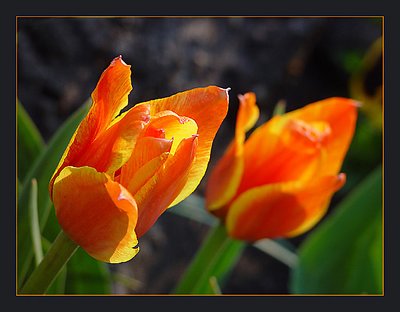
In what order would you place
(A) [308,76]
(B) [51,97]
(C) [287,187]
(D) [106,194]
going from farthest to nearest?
(A) [308,76]
(B) [51,97]
(C) [287,187]
(D) [106,194]

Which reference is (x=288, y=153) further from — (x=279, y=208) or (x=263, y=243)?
(x=263, y=243)

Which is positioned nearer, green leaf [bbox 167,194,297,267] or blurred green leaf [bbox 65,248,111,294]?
blurred green leaf [bbox 65,248,111,294]

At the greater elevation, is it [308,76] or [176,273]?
[308,76]

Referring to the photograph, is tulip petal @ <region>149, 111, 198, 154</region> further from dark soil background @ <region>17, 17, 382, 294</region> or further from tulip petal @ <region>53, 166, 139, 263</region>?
dark soil background @ <region>17, 17, 382, 294</region>

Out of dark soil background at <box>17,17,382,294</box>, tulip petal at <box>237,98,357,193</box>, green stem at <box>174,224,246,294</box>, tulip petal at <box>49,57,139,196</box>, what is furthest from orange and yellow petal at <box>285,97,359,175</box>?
dark soil background at <box>17,17,382,294</box>

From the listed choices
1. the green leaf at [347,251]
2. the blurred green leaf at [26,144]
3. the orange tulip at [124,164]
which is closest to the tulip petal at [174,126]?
the orange tulip at [124,164]

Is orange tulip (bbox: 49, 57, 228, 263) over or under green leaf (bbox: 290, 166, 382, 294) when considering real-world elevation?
over

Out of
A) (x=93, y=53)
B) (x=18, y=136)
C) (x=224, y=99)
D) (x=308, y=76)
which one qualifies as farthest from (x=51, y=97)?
(x=308, y=76)

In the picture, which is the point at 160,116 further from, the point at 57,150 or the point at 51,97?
the point at 51,97

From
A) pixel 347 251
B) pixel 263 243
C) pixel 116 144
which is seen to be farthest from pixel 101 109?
pixel 263 243
